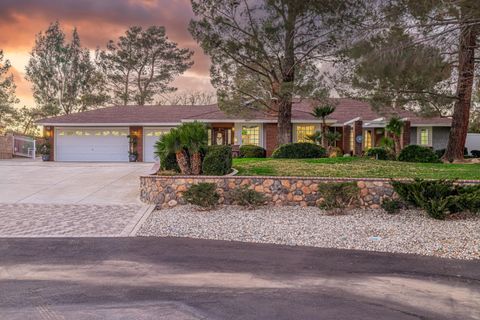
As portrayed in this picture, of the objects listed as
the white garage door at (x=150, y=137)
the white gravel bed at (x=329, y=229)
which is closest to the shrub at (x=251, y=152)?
the white garage door at (x=150, y=137)

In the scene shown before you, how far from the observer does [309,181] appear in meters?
11.0

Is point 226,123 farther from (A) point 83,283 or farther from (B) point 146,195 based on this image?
(A) point 83,283

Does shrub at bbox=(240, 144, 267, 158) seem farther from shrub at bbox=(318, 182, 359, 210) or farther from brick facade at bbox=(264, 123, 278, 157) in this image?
shrub at bbox=(318, 182, 359, 210)

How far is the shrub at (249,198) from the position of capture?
10609mm

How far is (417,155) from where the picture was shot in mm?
16859

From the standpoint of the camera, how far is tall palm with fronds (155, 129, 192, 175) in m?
12.0

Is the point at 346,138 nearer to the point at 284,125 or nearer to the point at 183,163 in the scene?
the point at 284,125

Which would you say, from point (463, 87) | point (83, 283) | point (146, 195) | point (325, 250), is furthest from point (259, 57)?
point (83, 283)

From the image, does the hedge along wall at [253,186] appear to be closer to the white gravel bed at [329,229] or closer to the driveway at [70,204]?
the white gravel bed at [329,229]

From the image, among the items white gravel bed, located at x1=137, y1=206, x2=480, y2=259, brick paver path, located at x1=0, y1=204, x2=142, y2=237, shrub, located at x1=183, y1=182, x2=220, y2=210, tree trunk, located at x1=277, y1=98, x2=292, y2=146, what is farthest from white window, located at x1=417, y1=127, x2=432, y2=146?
brick paver path, located at x1=0, y1=204, x2=142, y2=237

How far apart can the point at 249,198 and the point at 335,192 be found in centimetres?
205

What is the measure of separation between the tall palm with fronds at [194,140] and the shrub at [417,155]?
8834 millimetres

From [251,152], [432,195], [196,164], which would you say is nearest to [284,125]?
[251,152]

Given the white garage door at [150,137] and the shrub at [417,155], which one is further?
the white garage door at [150,137]
